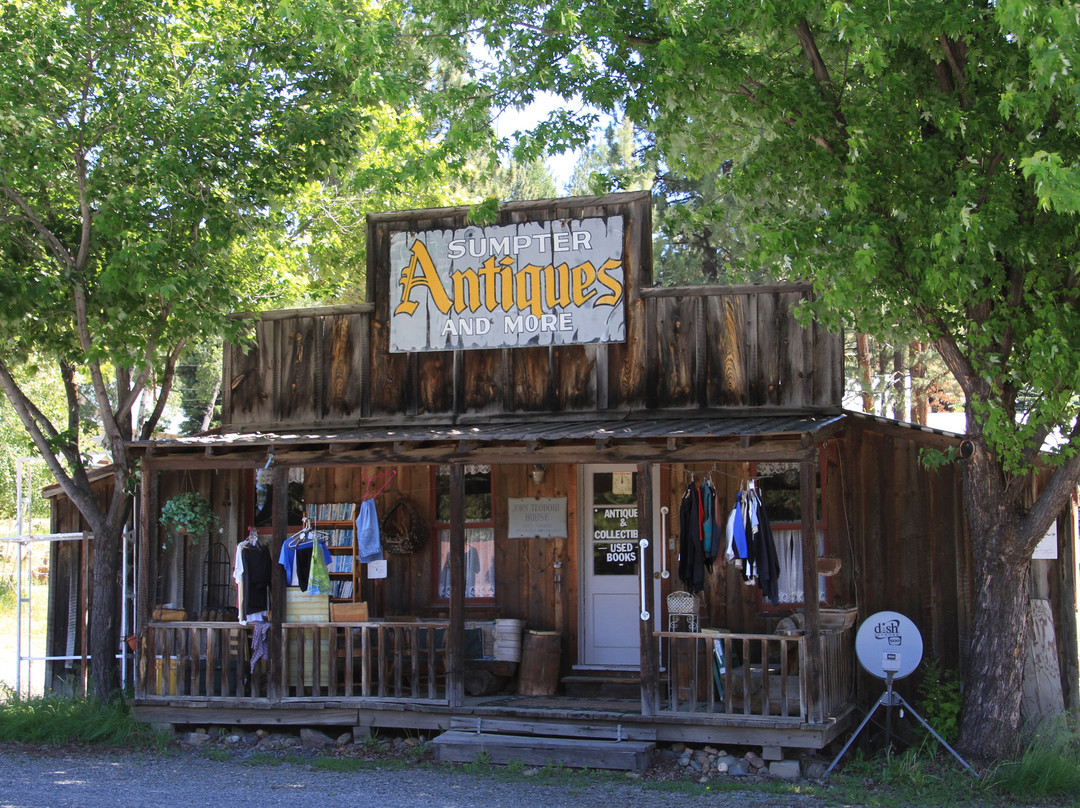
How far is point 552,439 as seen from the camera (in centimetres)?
984

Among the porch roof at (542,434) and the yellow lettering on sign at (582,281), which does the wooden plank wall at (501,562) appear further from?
the yellow lettering on sign at (582,281)

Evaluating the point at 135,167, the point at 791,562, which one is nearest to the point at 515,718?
the point at 791,562

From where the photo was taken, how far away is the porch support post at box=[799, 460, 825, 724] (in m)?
9.30

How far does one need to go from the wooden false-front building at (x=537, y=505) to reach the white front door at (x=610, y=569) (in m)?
0.03

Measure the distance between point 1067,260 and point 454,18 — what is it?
6.22m

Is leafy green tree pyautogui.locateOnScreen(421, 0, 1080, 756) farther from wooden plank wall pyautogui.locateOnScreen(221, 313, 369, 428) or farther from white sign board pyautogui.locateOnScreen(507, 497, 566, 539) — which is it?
white sign board pyautogui.locateOnScreen(507, 497, 566, 539)

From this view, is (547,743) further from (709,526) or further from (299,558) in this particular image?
(299,558)

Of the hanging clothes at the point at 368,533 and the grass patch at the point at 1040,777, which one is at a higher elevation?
the hanging clothes at the point at 368,533

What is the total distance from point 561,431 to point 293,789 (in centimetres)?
399

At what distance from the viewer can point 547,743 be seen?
31.7ft

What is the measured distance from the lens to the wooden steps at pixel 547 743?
372 inches

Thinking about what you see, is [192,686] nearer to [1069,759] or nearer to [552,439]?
[552,439]

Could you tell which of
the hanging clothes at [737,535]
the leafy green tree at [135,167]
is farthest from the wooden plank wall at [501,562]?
the leafy green tree at [135,167]

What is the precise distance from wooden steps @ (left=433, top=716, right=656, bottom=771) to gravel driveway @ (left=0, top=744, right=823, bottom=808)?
0.28 metres
